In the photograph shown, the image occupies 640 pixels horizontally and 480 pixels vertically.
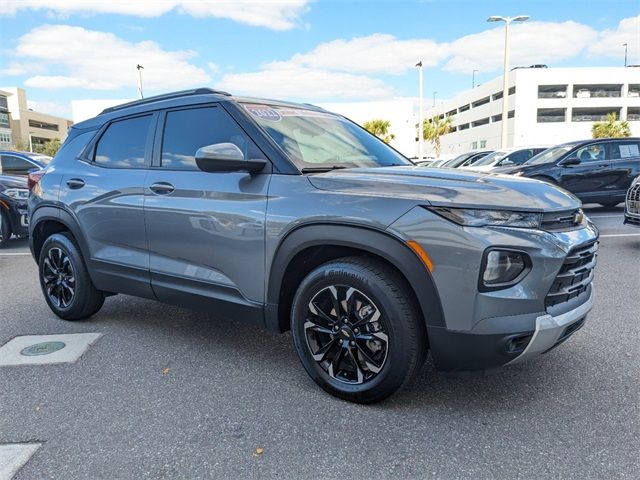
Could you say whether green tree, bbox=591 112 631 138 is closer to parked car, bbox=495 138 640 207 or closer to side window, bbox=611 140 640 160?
side window, bbox=611 140 640 160

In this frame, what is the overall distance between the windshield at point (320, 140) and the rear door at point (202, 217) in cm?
21

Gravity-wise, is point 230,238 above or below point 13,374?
above

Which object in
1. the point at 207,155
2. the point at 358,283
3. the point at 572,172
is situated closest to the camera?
the point at 358,283

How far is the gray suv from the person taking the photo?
2.45 meters

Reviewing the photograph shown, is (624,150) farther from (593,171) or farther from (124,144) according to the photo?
(124,144)

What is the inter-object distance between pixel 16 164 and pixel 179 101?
29.0ft

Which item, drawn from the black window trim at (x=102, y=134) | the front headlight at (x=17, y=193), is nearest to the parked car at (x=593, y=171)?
the black window trim at (x=102, y=134)

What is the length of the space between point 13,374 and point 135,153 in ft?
5.72

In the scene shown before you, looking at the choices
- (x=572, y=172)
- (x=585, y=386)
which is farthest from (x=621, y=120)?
(x=585, y=386)

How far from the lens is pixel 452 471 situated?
2271 millimetres

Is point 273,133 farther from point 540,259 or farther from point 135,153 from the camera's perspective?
point 540,259

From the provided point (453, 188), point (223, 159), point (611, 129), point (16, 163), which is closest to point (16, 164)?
point (16, 163)

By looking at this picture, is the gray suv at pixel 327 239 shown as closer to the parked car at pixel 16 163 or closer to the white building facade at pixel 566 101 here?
the parked car at pixel 16 163

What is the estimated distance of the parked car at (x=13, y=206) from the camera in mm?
8445
